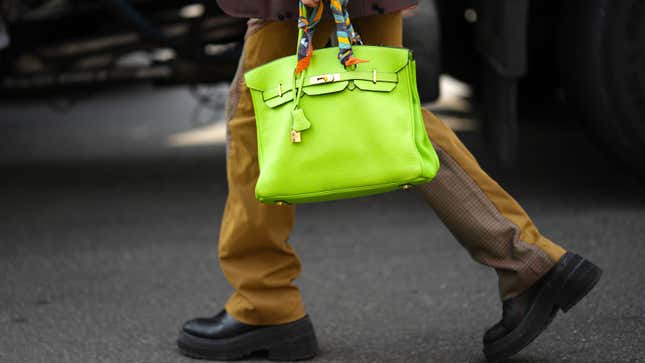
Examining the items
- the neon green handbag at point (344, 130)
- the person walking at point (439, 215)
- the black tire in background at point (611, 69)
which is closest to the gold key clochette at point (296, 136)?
the neon green handbag at point (344, 130)

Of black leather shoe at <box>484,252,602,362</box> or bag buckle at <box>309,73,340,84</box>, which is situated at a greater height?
bag buckle at <box>309,73,340,84</box>

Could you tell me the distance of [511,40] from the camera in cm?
355

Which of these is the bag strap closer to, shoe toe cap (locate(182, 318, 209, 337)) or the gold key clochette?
the gold key clochette

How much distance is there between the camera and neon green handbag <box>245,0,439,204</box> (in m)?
2.05

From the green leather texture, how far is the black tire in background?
5.42 feet

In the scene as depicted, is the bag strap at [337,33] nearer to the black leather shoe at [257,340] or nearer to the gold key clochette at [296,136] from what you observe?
the gold key clochette at [296,136]

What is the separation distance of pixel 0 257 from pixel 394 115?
6.39ft

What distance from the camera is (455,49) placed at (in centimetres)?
490

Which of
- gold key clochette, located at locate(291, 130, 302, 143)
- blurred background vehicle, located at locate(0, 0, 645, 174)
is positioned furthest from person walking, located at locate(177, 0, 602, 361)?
blurred background vehicle, located at locate(0, 0, 645, 174)

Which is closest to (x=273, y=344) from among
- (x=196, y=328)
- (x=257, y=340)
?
(x=257, y=340)

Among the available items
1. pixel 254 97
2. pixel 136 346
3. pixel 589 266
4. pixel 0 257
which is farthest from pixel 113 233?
pixel 589 266

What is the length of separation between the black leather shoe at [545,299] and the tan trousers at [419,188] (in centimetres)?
2

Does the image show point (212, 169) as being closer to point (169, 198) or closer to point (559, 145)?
point (169, 198)

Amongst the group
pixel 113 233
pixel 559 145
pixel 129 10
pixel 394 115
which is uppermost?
pixel 394 115
